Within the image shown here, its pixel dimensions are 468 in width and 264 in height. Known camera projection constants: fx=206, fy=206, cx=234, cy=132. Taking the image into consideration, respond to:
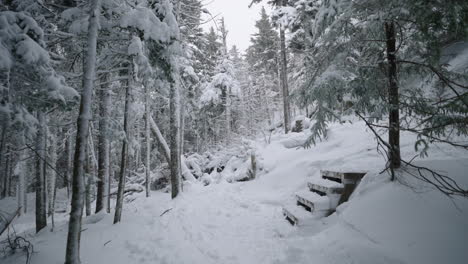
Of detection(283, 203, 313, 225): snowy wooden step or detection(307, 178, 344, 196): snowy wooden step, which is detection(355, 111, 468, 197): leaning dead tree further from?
detection(283, 203, 313, 225): snowy wooden step

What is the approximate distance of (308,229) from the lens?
4.40 metres

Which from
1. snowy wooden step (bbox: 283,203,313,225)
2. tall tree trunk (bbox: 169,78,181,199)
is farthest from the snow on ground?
tall tree trunk (bbox: 169,78,181,199)

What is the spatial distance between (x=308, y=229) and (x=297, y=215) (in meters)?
0.49

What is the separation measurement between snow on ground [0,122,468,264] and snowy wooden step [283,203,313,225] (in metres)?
0.16

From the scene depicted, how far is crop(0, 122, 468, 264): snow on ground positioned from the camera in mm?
2633

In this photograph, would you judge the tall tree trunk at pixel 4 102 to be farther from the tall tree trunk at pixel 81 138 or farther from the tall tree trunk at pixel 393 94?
the tall tree trunk at pixel 393 94

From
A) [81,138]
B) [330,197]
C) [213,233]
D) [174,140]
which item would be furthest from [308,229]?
[174,140]

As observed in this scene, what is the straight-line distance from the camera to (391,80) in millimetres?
3566

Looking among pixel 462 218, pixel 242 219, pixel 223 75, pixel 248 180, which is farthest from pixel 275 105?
pixel 462 218

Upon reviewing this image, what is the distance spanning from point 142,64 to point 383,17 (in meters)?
4.86

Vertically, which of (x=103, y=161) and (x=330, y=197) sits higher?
(x=103, y=161)

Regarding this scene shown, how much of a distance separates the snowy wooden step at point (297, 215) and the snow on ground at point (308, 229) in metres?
0.16

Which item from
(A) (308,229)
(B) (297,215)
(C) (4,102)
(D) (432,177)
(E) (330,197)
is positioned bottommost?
(A) (308,229)

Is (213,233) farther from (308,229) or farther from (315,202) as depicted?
(315,202)
